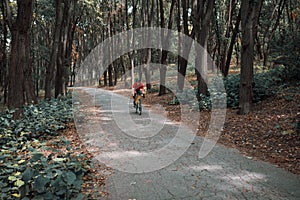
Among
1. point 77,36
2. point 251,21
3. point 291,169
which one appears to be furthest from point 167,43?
point 77,36

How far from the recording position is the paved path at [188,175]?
4121 mm

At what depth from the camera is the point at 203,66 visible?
13086 millimetres

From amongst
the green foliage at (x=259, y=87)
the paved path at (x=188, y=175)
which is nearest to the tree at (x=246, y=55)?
the green foliage at (x=259, y=87)

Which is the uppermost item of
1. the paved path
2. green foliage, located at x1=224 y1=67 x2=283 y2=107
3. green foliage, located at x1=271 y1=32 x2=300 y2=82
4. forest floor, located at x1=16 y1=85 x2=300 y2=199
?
green foliage, located at x1=271 y1=32 x2=300 y2=82

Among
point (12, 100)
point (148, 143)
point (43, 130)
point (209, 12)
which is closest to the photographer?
point (148, 143)

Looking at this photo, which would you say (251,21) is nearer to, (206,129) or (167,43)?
(206,129)

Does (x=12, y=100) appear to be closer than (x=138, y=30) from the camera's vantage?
Yes

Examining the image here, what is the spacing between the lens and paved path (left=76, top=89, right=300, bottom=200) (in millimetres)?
4121

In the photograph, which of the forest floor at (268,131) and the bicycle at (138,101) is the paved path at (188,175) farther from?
the bicycle at (138,101)

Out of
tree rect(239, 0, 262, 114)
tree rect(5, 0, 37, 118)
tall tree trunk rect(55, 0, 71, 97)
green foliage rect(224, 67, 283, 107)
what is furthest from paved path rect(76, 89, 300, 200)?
tall tree trunk rect(55, 0, 71, 97)

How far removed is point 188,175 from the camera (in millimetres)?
4887

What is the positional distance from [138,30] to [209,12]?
2011cm

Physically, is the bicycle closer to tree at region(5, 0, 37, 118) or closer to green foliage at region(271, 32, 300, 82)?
tree at region(5, 0, 37, 118)

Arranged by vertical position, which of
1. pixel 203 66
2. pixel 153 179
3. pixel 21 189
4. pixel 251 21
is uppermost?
pixel 251 21
